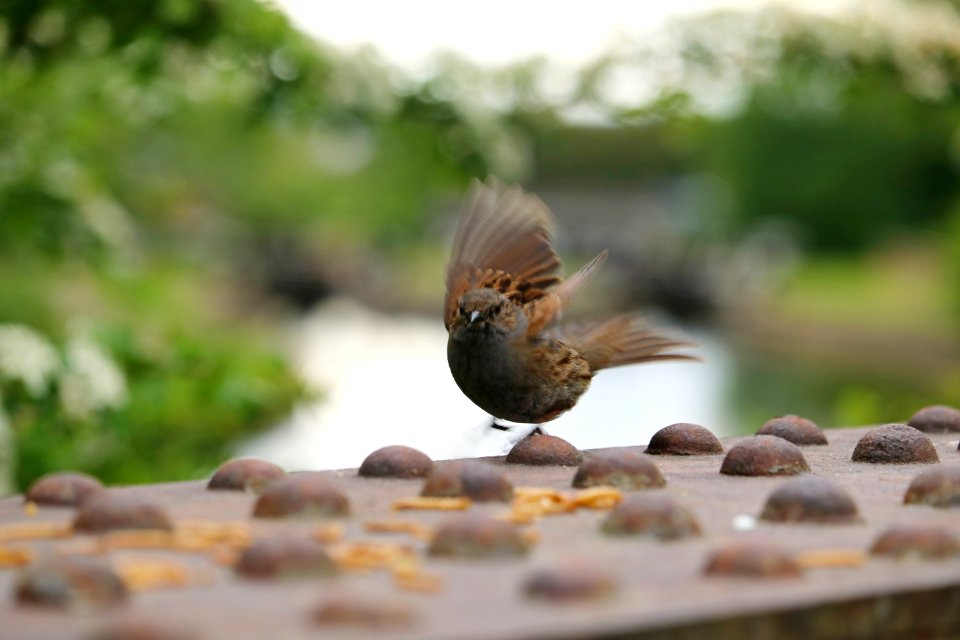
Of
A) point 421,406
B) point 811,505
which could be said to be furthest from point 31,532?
point 421,406

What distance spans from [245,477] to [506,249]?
142cm

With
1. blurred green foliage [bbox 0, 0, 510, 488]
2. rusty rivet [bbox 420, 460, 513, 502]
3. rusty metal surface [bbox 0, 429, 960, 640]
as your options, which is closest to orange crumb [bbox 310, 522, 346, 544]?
rusty metal surface [bbox 0, 429, 960, 640]

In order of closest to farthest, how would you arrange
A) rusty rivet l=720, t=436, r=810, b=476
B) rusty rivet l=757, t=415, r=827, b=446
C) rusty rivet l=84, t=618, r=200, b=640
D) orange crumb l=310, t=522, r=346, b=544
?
rusty rivet l=84, t=618, r=200, b=640 < orange crumb l=310, t=522, r=346, b=544 < rusty rivet l=720, t=436, r=810, b=476 < rusty rivet l=757, t=415, r=827, b=446

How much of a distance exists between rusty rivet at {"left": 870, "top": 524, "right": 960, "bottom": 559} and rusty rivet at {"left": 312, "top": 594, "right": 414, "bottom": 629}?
0.78m

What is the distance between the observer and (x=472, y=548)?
1.99 meters

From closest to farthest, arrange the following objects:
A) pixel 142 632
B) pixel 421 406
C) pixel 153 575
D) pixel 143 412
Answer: pixel 142 632
pixel 153 575
pixel 143 412
pixel 421 406

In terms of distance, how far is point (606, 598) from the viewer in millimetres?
1728

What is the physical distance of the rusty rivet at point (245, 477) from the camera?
269cm

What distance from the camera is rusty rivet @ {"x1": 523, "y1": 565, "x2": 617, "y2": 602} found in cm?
171

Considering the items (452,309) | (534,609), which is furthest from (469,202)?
(534,609)

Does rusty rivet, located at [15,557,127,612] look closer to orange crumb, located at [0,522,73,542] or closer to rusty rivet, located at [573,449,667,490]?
orange crumb, located at [0,522,73,542]

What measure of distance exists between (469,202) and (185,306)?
21.1 m

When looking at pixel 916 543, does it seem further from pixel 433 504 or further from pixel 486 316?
pixel 486 316

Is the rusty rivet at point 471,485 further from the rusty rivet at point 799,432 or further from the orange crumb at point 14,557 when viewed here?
the rusty rivet at point 799,432
